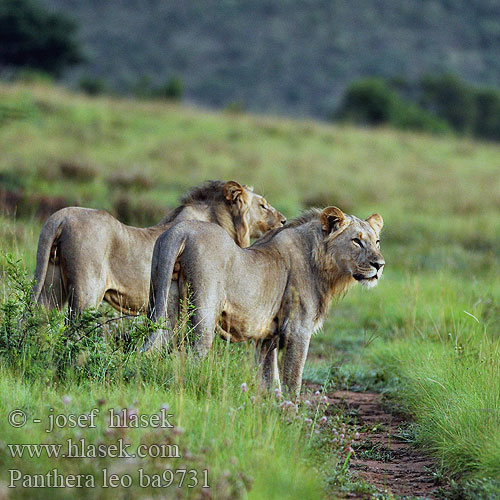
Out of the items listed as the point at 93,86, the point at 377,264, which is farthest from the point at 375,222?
the point at 93,86

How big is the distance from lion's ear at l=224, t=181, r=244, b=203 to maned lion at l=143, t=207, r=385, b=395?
0.71 meters

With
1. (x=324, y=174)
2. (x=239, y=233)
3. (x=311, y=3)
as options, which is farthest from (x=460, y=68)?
(x=239, y=233)

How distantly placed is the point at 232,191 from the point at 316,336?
9.63 feet

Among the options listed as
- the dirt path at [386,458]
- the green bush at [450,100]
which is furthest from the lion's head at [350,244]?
the green bush at [450,100]

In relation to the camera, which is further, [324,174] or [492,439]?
[324,174]

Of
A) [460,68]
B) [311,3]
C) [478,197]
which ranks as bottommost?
[478,197]

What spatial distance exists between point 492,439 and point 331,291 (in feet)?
5.47

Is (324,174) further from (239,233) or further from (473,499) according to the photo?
(473,499)

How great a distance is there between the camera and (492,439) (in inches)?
204

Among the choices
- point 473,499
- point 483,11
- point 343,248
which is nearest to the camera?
point 473,499

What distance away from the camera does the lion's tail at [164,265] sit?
18.4 feet

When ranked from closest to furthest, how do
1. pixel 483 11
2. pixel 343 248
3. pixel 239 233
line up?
pixel 343 248, pixel 239 233, pixel 483 11

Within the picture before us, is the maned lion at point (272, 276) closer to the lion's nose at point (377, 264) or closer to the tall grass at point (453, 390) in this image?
the lion's nose at point (377, 264)

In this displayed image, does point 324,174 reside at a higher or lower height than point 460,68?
lower
